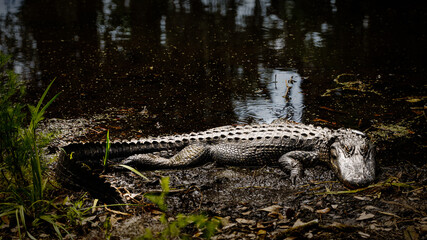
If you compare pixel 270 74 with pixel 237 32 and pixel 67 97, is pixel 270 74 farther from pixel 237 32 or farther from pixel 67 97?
pixel 67 97

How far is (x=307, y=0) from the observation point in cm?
1245

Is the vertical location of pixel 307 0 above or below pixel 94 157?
above

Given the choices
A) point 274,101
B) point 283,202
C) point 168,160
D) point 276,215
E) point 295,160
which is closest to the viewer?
point 276,215

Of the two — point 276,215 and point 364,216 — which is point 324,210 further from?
point 276,215

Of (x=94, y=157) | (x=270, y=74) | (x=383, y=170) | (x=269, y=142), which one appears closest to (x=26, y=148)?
(x=94, y=157)

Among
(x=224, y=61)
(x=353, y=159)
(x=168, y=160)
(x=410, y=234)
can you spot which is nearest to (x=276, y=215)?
(x=410, y=234)

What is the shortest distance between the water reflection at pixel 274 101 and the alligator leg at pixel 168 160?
1.22 m

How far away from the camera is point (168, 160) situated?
385 cm

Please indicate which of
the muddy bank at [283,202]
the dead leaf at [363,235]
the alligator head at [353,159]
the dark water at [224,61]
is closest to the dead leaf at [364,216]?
the muddy bank at [283,202]

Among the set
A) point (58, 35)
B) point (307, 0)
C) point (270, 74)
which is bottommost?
point (270, 74)

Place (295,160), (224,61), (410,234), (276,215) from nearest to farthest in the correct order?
1. (410,234)
2. (276,215)
3. (295,160)
4. (224,61)

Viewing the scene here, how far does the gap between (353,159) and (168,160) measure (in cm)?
197

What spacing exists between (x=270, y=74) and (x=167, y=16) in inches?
220

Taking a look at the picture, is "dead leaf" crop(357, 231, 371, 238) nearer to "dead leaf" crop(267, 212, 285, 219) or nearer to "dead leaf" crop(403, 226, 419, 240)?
"dead leaf" crop(403, 226, 419, 240)
